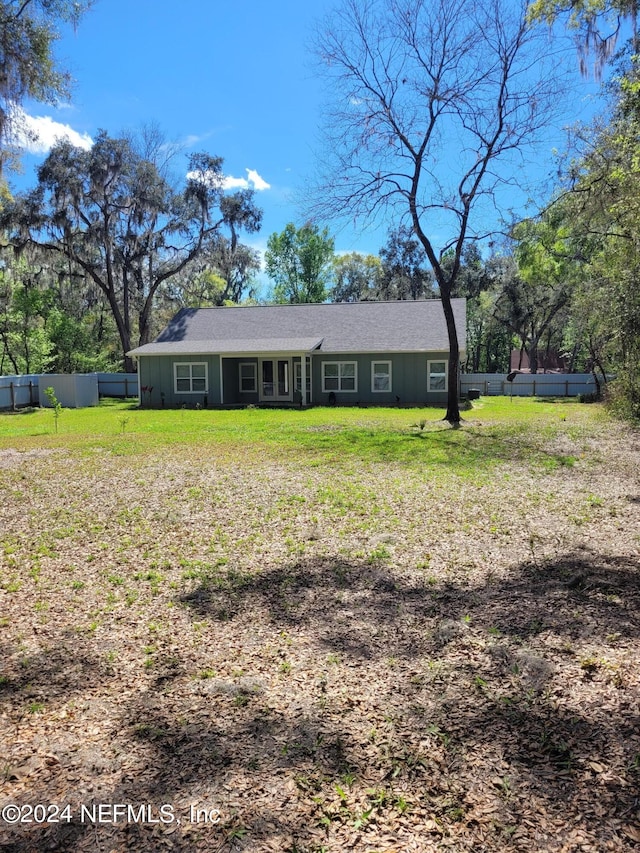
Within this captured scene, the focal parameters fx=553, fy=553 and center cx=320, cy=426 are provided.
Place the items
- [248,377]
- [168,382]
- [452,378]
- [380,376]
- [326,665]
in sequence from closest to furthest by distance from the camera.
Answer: [326,665], [452,378], [380,376], [168,382], [248,377]

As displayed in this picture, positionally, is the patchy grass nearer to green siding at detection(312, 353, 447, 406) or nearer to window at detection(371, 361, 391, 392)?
green siding at detection(312, 353, 447, 406)

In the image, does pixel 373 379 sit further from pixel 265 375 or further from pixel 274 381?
pixel 265 375

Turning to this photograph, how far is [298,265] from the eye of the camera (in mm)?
46750

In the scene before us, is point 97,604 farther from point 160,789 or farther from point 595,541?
point 595,541

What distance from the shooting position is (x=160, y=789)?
2.19m

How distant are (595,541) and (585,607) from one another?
63.7 inches

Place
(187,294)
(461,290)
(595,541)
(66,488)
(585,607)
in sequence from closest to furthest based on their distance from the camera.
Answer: (585,607), (595,541), (66,488), (187,294), (461,290)

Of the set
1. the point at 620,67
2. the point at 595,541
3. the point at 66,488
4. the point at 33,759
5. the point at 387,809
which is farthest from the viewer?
the point at 620,67

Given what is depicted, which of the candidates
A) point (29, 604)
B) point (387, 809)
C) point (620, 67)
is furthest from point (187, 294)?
point (387, 809)

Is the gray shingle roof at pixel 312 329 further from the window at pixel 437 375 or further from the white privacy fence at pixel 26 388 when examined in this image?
the white privacy fence at pixel 26 388

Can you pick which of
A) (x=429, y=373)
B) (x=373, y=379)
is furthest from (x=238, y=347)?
(x=429, y=373)

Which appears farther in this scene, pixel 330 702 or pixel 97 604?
pixel 97 604

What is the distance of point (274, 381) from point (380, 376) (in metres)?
4.53

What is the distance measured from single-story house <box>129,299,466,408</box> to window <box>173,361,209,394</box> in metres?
0.04
